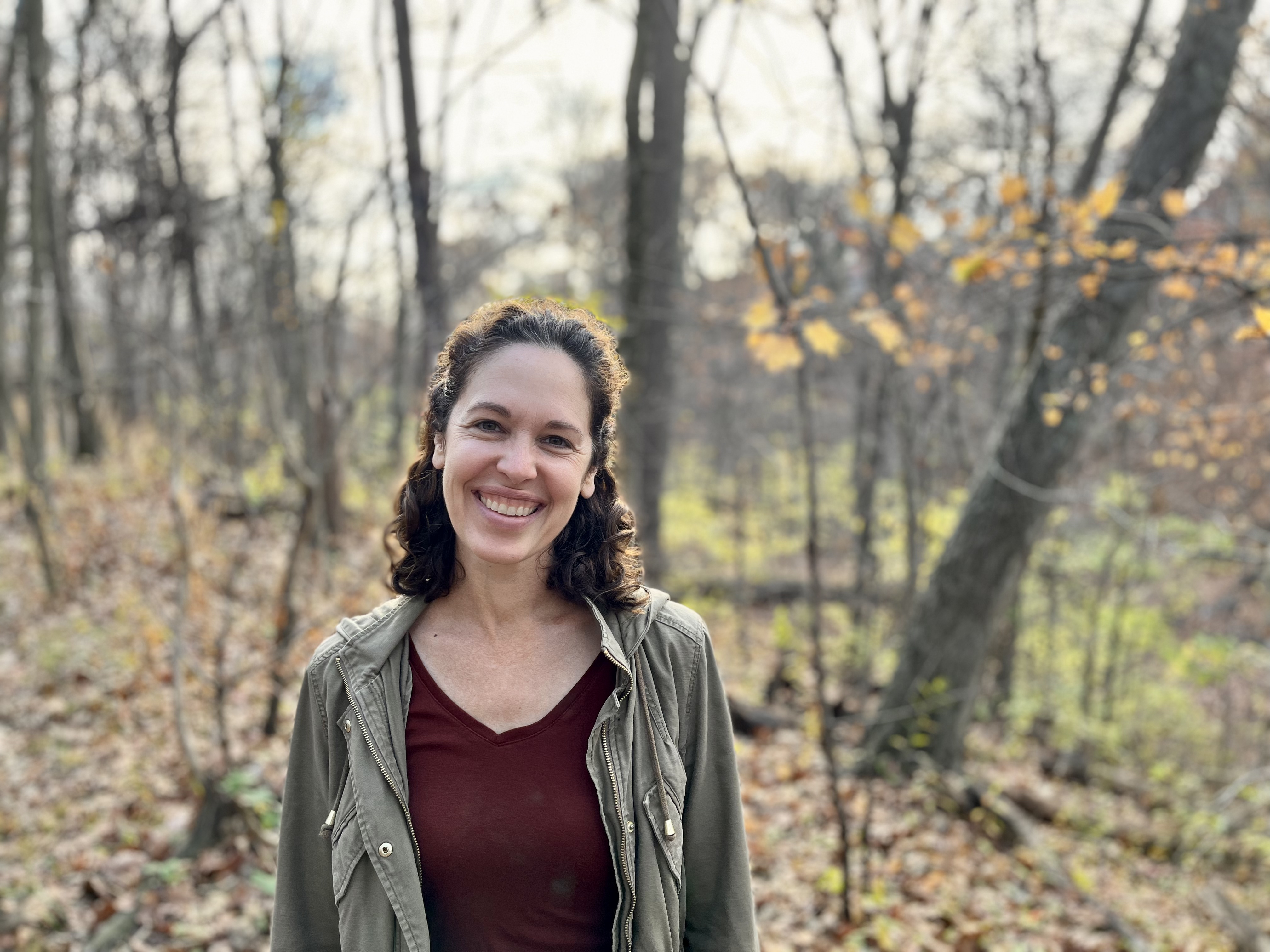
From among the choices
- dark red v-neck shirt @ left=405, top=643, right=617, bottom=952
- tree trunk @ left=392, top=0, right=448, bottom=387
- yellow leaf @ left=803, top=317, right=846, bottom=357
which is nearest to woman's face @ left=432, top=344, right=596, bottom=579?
dark red v-neck shirt @ left=405, top=643, right=617, bottom=952

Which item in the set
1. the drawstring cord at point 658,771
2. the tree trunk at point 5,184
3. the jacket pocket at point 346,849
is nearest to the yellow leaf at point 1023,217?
the drawstring cord at point 658,771

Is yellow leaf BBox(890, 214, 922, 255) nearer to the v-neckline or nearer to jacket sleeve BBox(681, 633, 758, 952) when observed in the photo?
jacket sleeve BBox(681, 633, 758, 952)

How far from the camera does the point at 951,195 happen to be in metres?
5.92

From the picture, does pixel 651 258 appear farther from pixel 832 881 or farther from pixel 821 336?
pixel 832 881

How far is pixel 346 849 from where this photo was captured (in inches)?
62.3

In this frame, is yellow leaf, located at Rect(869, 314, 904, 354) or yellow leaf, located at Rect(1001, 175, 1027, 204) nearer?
yellow leaf, located at Rect(1001, 175, 1027, 204)

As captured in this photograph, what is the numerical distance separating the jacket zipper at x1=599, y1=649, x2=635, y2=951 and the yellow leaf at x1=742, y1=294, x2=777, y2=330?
8.19ft

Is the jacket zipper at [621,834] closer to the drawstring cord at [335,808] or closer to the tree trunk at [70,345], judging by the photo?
the drawstring cord at [335,808]

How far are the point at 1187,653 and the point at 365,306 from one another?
12.3 metres

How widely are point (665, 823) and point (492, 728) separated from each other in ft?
1.24

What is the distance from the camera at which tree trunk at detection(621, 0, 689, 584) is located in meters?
8.12

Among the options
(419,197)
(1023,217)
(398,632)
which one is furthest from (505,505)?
(419,197)

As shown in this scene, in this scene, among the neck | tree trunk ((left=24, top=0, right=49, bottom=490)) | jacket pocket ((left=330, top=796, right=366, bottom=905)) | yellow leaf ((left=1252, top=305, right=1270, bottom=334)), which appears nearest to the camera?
jacket pocket ((left=330, top=796, right=366, bottom=905))

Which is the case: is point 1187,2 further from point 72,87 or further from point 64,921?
point 72,87
